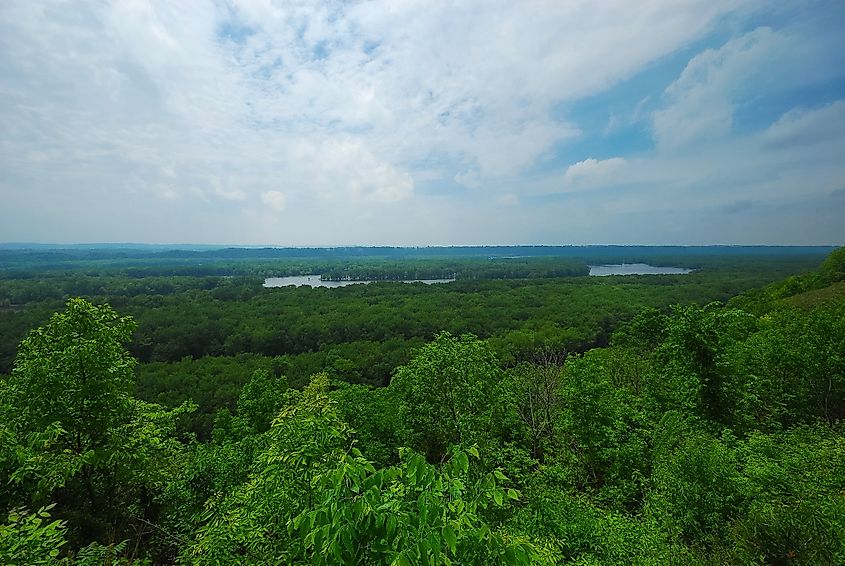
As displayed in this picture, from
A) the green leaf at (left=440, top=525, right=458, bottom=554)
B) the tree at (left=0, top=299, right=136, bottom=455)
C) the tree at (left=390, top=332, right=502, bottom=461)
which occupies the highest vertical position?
the green leaf at (left=440, top=525, right=458, bottom=554)

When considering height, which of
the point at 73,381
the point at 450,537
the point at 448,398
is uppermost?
the point at 450,537

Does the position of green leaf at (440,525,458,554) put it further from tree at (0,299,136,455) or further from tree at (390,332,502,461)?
tree at (390,332,502,461)

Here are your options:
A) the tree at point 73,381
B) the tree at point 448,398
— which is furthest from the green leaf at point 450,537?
the tree at point 448,398

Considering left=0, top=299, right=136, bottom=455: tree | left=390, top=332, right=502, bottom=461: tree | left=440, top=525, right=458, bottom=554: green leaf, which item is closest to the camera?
left=440, top=525, right=458, bottom=554: green leaf

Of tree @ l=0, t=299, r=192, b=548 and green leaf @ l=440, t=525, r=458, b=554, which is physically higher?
green leaf @ l=440, t=525, r=458, b=554

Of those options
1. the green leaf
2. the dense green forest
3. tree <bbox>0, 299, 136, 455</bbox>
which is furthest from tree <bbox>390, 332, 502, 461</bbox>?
the green leaf

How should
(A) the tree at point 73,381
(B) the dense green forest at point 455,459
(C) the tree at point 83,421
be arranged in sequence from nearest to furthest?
(B) the dense green forest at point 455,459
(C) the tree at point 83,421
(A) the tree at point 73,381

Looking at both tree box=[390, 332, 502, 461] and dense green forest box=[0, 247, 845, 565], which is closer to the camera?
dense green forest box=[0, 247, 845, 565]

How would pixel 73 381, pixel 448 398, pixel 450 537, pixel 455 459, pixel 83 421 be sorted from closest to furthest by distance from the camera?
pixel 450 537
pixel 455 459
pixel 73 381
pixel 83 421
pixel 448 398

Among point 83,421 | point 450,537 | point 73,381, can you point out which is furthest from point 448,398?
point 450,537

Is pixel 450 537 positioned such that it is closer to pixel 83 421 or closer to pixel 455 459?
pixel 455 459

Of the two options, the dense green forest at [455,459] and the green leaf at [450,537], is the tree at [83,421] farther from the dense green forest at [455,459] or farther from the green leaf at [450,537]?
the green leaf at [450,537]

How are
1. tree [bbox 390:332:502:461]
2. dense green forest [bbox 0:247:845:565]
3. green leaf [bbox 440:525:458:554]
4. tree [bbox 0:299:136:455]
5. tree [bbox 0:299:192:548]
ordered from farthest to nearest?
tree [bbox 390:332:502:461] → tree [bbox 0:299:136:455] → tree [bbox 0:299:192:548] → dense green forest [bbox 0:247:845:565] → green leaf [bbox 440:525:458:554]

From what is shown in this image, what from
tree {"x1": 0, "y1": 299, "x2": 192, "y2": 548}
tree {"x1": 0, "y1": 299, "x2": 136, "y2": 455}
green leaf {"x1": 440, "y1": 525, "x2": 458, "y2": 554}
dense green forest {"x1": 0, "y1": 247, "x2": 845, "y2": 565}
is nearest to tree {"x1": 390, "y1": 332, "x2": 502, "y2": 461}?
dense green forest {"x1": 0, "y1": 247, "x2": 845, "y2": 565}
